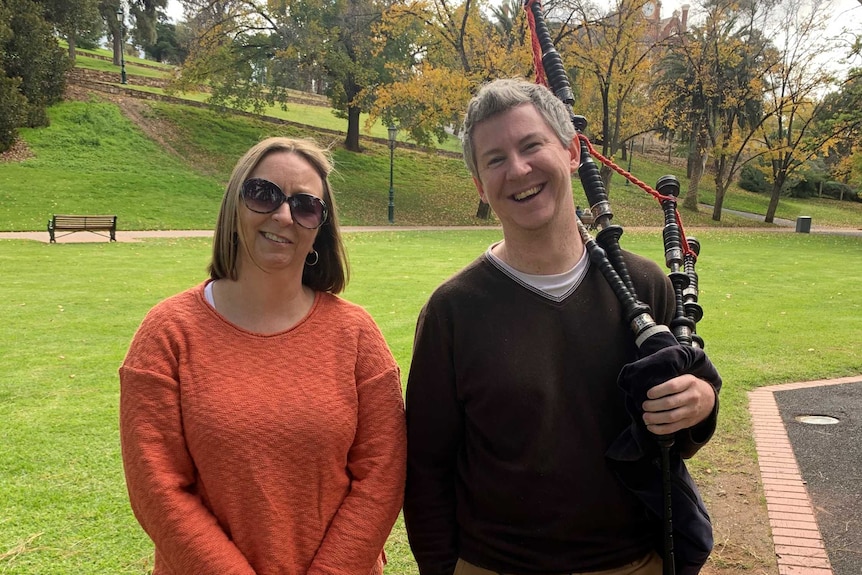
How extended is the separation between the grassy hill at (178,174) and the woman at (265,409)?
2084 cm

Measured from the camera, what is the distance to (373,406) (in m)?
1.98

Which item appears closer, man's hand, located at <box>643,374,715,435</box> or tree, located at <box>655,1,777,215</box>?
man's hand, located at <box>643,374,715,435</box>

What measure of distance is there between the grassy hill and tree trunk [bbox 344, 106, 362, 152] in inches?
24.7

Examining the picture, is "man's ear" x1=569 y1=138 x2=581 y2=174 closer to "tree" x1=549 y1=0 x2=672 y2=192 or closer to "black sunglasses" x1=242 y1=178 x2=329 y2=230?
"black sunglasses" x1=242 y1=178 x2=329 y2=230

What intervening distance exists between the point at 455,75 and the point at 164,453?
26008mm

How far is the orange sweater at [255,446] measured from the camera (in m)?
1.78

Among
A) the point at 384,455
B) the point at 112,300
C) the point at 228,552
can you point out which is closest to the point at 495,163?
the point at 384,455

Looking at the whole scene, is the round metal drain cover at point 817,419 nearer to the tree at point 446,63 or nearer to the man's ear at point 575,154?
the man's ear at point 575,154

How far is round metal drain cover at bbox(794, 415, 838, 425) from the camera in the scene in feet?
19.0

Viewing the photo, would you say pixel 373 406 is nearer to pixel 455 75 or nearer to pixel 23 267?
pixel 23 267

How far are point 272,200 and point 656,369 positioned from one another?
1227 millimetres

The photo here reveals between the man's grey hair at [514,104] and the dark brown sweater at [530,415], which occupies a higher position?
the man's grey hair at [514,104]

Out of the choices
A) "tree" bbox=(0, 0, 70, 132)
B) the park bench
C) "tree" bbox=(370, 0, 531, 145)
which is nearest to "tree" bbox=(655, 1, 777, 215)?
"tree" bbox=(370, 0, 531, 145)

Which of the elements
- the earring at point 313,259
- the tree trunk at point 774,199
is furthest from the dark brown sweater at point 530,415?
the tree trunk at point 774,199
